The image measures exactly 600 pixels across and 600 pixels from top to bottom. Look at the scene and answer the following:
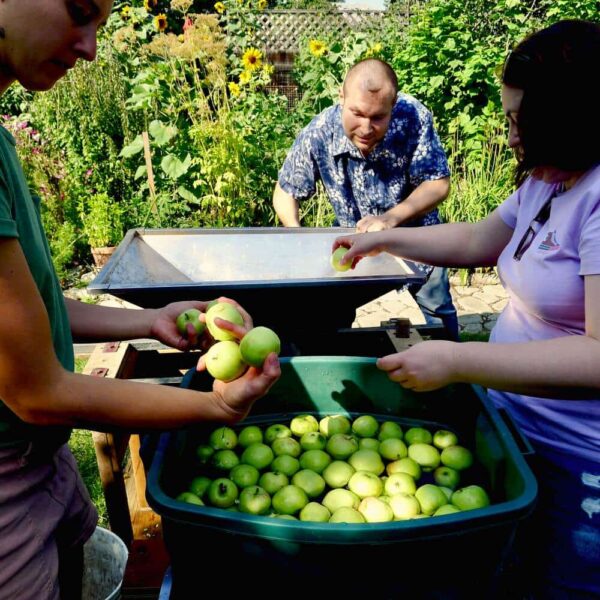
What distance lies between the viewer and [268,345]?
122 cm

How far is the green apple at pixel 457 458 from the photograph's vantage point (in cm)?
137

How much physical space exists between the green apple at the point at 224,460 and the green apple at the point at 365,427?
340 mm

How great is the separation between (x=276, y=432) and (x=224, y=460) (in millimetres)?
181

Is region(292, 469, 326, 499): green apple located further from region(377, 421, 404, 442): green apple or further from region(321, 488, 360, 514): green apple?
region(377, 421, 404, 442): green apple

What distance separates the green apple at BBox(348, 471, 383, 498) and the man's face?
1978 millimetres

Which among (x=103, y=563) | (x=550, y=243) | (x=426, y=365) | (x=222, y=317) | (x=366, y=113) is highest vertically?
(x=366, y=113)

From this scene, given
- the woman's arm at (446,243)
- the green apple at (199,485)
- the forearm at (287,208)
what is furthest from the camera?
the forearm at (287,208)

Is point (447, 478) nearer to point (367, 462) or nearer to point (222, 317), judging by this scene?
point (367, 462)

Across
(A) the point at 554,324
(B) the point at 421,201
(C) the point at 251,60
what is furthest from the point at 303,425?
(C) the point at 251,60

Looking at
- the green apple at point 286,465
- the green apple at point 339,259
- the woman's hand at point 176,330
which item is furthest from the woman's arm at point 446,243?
the green apple at point 286,465

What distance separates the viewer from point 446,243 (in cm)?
193

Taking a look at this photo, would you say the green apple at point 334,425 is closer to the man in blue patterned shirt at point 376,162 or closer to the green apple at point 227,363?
the green apple at point 227,363

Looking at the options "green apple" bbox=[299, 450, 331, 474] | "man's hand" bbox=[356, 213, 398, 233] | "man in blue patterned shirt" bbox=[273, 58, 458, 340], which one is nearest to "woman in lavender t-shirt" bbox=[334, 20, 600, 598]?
"green apple" bbox=[299, 450, 331, 474]

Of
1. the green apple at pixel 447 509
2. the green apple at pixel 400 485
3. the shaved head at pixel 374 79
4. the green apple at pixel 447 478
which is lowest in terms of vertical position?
the green apple at pixel 447 478
